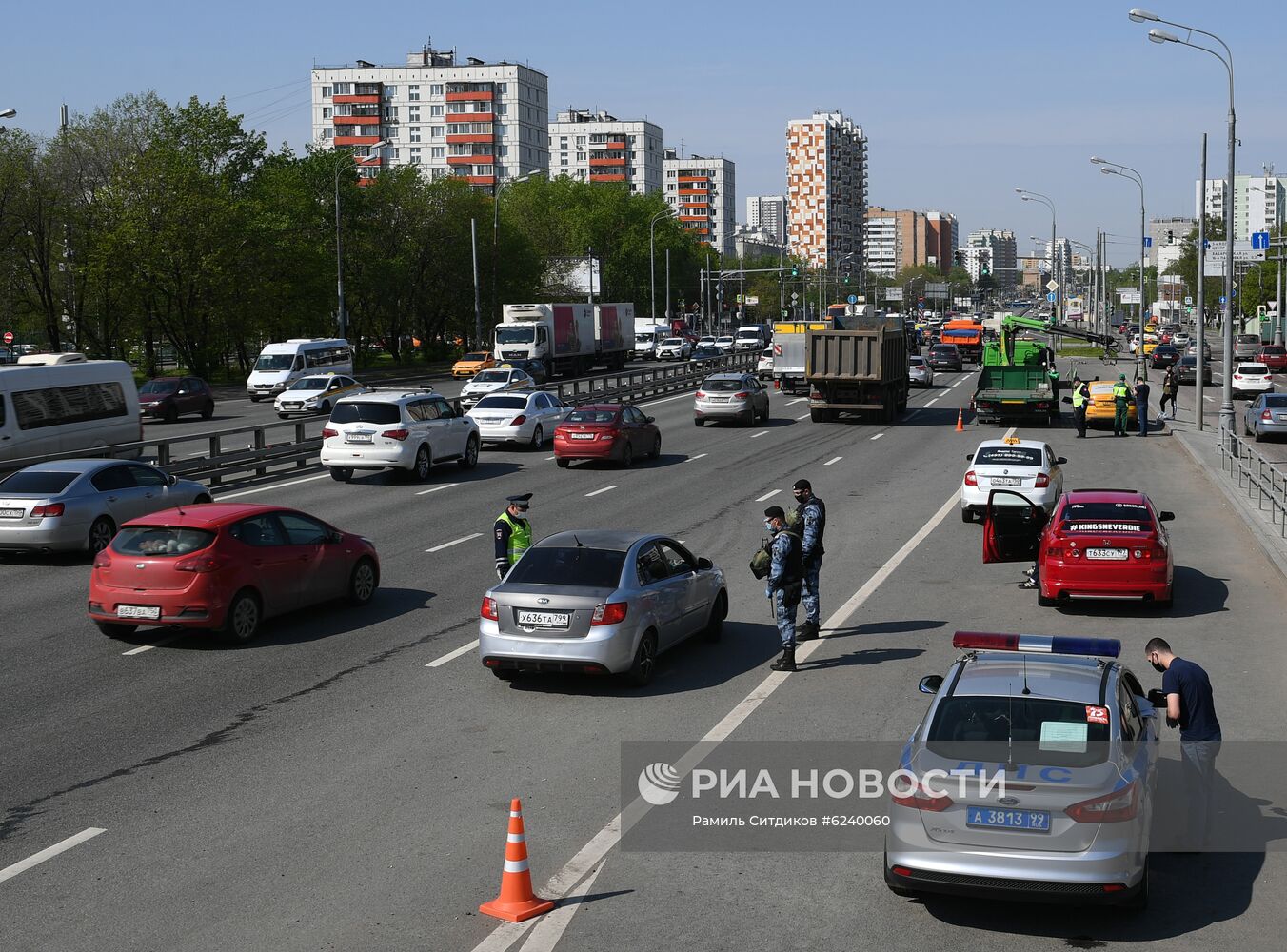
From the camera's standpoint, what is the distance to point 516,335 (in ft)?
217

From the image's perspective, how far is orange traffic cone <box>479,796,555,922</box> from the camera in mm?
7617

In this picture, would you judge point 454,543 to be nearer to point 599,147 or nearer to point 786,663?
point 786,663

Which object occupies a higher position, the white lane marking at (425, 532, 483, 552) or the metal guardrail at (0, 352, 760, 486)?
the metal guardrail at (0, 352, 760, 486)

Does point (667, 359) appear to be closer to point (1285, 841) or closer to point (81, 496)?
point (81, 496)

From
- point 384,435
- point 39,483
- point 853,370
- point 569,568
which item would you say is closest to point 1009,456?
point 569,568

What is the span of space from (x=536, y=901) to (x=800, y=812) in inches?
95.3

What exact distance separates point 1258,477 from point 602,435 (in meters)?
13.8

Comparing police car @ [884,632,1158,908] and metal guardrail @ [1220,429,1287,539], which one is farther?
metal guardrail @ [1220,429,1287,539]

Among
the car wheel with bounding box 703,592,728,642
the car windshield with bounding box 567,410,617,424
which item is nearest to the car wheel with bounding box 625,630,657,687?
the car wheel with bounding box 703,592,728,642

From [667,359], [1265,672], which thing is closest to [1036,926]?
[1265,672]

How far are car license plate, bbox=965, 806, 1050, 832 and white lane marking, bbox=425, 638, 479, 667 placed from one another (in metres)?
7.54

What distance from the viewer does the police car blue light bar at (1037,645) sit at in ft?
29.9

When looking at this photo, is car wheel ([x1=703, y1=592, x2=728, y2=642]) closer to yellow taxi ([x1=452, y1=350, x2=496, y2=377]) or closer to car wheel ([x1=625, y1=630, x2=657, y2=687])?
car wheel ([x1=625, y1=630, x2=657, y2=687])

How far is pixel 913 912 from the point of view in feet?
25.7
